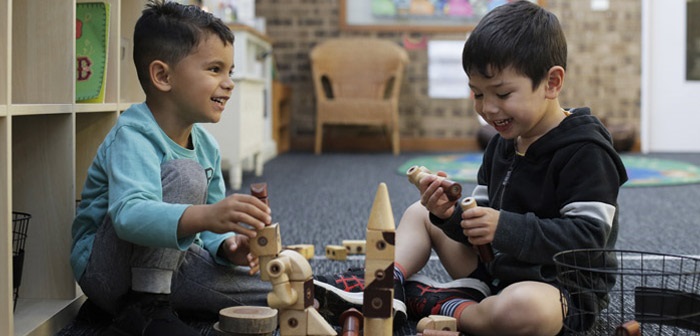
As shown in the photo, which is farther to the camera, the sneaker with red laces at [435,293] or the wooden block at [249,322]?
the sneaker with red laces at [435,293]

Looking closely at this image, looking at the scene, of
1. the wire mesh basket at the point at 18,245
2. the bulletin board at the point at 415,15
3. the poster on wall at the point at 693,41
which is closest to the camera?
the wire mesh basket at the point at 18,245

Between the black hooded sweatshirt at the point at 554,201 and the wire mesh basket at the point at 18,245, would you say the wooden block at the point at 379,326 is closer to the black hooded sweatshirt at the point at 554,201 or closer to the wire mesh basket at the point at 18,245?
the black hooded sweatshirt at the point at 554,201

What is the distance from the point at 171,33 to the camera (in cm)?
130

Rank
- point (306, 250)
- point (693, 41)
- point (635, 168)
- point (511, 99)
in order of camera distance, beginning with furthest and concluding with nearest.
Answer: point (693, 41) < point (635, 168) < point (306, 250) < point (511, 99)

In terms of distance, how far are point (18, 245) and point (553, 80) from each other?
33.5 inches

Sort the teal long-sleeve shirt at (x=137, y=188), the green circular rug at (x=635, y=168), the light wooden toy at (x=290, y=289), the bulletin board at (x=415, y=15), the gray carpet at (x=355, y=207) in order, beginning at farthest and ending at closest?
the bulletin board at (x=415, y=15)
the green circular rug at (x=635, y=168)
the gray carpet at (x=355, y=207)
the teal long-sleeve shirt at (x=137, y=188)
the light wooden toy at (x=290, y=289)

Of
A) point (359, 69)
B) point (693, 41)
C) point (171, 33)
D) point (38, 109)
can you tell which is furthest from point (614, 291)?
point (693, 41)

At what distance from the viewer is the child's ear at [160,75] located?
131 cm

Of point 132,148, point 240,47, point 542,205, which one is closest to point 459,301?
point 542,205

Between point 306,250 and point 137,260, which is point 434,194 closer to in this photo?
point 137,260

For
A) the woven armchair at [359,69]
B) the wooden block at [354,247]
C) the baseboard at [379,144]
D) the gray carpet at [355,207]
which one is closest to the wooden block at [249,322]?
the gray carpet at [355,207]

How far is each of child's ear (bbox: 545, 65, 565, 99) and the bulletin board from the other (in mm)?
4018

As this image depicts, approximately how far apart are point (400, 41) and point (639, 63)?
1.42 meters

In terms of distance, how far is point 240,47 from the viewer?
3.45m
